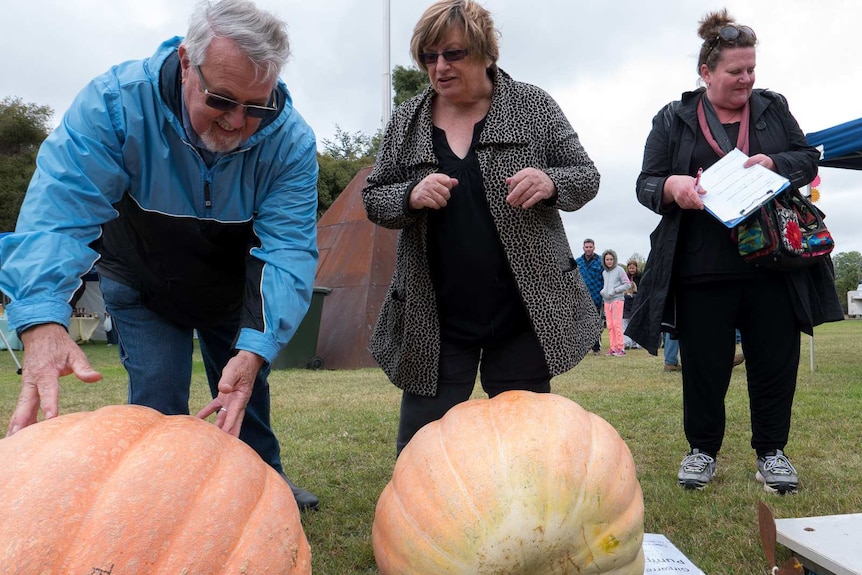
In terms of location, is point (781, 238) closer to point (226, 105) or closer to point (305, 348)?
point (226, 105)

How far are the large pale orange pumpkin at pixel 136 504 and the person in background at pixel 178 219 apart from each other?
9.0 inches

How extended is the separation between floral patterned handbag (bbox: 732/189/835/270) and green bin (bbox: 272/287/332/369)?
23.7 ft

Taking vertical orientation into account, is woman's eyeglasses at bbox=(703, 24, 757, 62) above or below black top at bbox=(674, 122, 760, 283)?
above

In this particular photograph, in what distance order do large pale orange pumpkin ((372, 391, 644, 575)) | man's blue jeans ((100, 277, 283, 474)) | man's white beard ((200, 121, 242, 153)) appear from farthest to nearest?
man's blue jeans ((100, 277, 283, 474)) → man's white beard ((200, 121, 242, 153)) → large pale orange pumpkin ((372, 391, 644, 575))

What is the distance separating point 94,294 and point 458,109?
22491 mm

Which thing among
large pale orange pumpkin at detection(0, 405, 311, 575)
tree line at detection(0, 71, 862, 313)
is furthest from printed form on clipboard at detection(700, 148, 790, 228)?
tree line at detection(0, 71, 862, 313)

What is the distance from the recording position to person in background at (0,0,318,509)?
5.83 feet

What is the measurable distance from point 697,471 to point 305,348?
7268 millimetres

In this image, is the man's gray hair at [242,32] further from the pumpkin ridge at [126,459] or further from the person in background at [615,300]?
the person in background at [615,300]

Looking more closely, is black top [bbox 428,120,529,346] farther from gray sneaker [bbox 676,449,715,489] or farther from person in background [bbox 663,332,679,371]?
person in background [bbox 663,332,679,371]

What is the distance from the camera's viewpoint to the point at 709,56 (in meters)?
2.89

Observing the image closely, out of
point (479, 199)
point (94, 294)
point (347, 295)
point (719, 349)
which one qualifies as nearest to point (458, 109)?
point (479, 199)

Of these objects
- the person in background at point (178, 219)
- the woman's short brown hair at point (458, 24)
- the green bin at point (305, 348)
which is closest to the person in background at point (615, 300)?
the green bin at point (305, 348)

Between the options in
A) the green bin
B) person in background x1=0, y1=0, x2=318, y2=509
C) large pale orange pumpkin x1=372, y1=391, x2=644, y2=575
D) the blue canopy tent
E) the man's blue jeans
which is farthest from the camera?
the green bin
